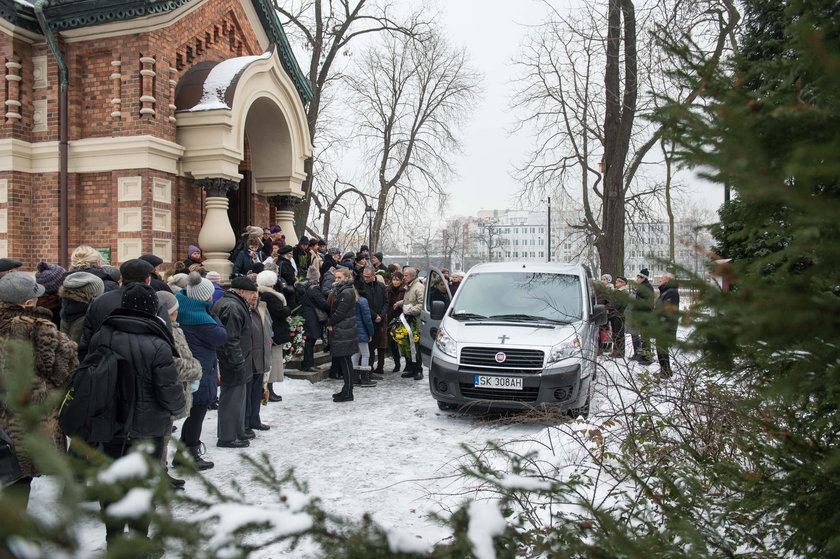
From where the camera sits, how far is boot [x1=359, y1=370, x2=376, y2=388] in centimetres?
1025

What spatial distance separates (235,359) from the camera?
6227 millimetres

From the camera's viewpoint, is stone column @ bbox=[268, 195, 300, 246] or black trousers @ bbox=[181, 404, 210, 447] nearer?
black trousers @ bbox=[181, 404, 210, 447]

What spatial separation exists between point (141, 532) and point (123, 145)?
459 inches

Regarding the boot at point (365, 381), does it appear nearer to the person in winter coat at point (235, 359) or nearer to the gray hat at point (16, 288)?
the person in winter coat at point (235, 359)

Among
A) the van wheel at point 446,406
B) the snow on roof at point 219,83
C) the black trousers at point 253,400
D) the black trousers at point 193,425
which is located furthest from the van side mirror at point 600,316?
the snow on roof at point 219,83

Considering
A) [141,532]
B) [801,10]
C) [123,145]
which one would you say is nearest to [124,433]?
[141,532]

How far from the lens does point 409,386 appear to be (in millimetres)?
10312

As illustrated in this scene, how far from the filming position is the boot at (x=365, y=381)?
10250 millimetres

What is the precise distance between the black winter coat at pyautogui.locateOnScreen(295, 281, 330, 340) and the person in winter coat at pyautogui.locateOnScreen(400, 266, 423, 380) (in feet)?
5.51

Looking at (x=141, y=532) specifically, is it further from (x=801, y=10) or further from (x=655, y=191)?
(x=655, y=191)

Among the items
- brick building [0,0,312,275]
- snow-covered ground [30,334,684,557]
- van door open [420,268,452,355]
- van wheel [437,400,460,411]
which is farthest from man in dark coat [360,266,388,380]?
brick building [0,0,312,275]

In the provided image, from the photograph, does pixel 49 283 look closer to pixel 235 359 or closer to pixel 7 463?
pixel 235 359

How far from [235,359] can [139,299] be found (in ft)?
7.11

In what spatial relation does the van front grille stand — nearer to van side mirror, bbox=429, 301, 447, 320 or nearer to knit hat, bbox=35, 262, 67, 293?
van side mirror, bbox=429, 301, 447, 320
